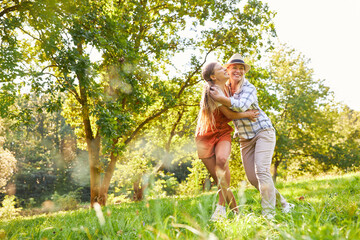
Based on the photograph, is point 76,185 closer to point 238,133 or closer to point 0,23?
point 0,23

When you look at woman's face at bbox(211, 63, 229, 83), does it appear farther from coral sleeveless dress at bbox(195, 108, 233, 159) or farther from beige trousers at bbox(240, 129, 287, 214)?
beige trousers at bbox(240, 129, 287, 214)

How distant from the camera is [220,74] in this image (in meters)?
3.55

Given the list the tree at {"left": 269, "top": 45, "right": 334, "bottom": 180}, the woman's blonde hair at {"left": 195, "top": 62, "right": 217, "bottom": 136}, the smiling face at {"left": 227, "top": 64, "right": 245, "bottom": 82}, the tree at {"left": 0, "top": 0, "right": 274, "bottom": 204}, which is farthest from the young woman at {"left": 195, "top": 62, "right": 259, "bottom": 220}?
the tree at {"left": 269, "top": 45, "right": 334, "bottom": 180}

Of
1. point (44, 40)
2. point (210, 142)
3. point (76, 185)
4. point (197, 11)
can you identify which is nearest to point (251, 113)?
point (210, 142)

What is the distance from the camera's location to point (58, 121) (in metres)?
42.1

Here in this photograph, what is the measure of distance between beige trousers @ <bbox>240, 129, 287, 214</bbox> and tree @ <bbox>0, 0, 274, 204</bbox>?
14.4ft

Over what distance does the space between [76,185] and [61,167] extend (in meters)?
3.65

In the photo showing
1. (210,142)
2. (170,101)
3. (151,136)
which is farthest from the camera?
(151,136)

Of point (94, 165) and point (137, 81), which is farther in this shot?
point (94, 165)

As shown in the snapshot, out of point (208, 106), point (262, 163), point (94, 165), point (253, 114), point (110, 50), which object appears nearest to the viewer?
point (262, 163)

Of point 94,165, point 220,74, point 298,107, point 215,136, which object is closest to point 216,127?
point 215,136

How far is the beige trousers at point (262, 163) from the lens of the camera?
10.6 ft

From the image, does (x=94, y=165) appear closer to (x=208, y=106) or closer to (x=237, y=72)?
(x=208, y=106)

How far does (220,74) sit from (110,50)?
513 centimetres
